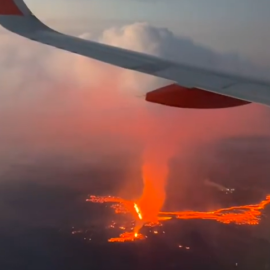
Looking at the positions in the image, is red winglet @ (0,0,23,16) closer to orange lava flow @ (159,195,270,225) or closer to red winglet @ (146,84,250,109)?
red winglet @ (146,84,250,109)

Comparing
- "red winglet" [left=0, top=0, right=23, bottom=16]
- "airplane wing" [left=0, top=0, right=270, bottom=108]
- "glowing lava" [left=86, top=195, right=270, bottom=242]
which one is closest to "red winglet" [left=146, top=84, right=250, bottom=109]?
"airplane wing" [left=0, top=0, right=270, bottom=108]

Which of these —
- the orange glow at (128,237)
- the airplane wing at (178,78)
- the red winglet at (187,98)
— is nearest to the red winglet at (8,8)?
the airplane wing at (178,78)

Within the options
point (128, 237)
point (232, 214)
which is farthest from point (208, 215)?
point (128, 237)

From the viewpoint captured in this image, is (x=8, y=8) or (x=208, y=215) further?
(x=208, y=215)

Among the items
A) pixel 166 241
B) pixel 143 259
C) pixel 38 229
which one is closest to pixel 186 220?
pixel 166 241

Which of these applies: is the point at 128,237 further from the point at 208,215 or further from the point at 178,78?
the point at 178,78
